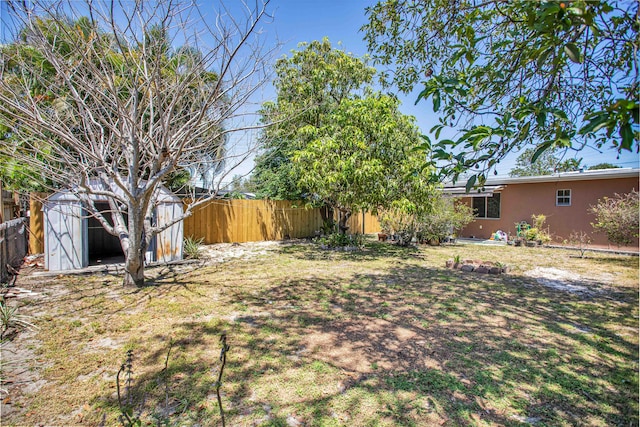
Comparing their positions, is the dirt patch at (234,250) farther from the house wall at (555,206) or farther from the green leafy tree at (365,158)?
the house wall at (555,206)

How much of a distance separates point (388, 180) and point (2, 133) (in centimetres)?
877

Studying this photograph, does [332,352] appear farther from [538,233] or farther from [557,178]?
[557,178]

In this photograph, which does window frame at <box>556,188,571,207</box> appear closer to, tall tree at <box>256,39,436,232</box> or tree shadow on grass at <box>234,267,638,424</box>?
tall tree at <box>256,39,436,232</box>

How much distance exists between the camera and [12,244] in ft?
22.0

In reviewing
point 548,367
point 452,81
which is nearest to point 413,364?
point 548,367

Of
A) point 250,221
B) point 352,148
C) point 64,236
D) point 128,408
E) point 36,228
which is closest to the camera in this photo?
point 128,408

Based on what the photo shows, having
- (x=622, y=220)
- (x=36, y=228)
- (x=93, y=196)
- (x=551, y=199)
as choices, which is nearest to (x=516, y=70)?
(x=93, y=196)

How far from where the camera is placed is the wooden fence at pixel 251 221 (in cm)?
1200

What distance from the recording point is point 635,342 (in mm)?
3666

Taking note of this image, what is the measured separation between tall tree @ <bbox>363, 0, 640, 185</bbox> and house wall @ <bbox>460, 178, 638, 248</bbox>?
11154 millimetres

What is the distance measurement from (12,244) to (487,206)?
1699cm

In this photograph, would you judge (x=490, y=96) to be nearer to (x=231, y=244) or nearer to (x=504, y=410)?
(x=504, y=410)

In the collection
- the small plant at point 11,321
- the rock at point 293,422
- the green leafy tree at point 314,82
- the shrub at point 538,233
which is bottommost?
the rock at point 293,422

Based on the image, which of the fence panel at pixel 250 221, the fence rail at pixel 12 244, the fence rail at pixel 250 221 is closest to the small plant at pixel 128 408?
the fence rail at pixel 12 244
